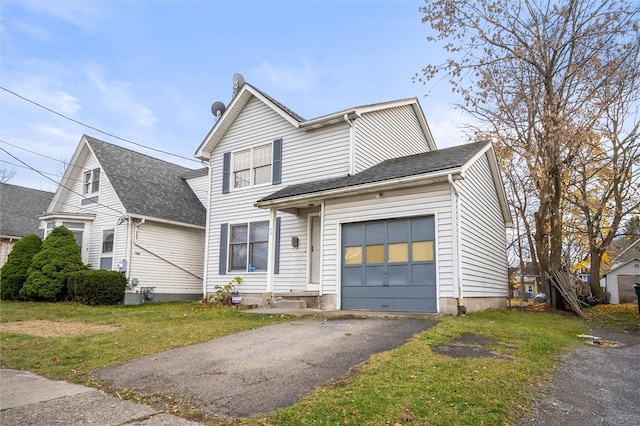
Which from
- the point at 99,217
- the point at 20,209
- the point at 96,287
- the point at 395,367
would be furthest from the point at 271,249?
the point at 20,209

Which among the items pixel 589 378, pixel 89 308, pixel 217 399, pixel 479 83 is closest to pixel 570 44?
pixel 479 83

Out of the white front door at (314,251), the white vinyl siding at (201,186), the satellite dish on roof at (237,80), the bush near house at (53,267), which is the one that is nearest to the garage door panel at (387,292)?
the white front door at (314,251)

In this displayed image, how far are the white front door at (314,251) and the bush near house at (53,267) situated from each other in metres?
9.50

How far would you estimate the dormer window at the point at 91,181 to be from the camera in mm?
19094

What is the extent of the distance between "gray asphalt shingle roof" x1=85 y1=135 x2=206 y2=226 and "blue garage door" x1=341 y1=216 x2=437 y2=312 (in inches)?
381

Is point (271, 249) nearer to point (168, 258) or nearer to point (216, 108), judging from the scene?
point (168, 258)

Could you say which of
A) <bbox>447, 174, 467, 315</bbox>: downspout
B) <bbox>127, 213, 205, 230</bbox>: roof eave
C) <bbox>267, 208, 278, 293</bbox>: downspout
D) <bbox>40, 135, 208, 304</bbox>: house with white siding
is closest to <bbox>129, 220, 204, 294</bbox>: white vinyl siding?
<bbox>40, 135, 208, 304</bbox>: house with white siding

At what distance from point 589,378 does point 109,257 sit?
17.0 meters

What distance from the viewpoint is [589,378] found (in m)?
5.33

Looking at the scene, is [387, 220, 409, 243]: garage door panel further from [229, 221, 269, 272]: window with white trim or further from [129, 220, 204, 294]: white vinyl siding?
[129, 220, 204, 294]: white vinyl siding

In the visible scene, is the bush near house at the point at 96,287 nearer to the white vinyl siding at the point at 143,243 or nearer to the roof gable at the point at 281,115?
the white vinyl siding at the point at 143,243

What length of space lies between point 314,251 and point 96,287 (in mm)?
8009

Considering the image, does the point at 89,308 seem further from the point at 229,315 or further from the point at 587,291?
the point at 587,291

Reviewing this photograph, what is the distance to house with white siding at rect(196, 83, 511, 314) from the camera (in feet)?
34.4
